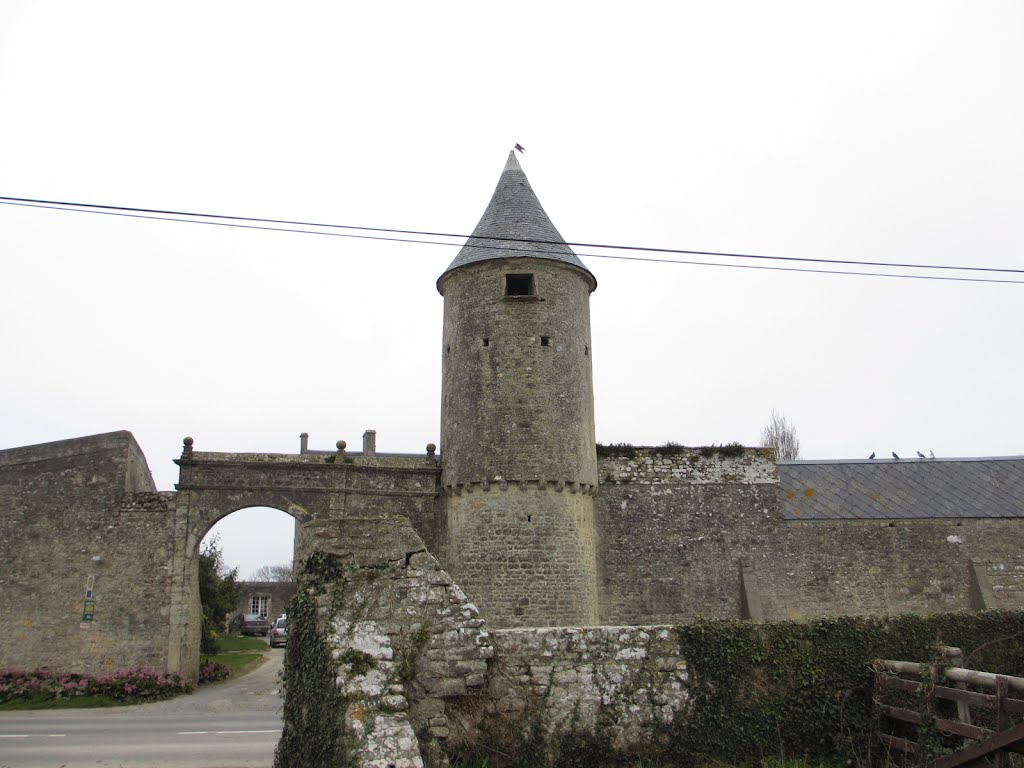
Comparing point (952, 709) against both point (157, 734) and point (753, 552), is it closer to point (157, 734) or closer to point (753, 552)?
point (157, 734)

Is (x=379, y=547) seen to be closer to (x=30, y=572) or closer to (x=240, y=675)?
(x=30, y=572)

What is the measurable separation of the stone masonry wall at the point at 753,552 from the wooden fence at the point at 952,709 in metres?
11.2

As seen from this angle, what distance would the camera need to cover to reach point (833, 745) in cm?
832

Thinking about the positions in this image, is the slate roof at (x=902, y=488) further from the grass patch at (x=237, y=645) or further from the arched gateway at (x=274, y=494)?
the grass patch at (x=237, y=645)

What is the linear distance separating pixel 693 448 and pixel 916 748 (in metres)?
13.1

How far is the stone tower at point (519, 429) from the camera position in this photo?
17750 millimetres

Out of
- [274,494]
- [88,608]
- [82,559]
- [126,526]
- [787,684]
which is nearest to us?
[787,684]

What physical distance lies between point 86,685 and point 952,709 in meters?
17.2

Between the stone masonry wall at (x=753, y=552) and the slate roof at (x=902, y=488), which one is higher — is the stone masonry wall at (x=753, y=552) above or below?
below

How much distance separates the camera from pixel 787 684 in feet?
27.8

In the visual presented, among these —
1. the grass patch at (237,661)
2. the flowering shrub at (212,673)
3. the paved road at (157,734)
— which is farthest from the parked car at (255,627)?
the paved road at (157,734)

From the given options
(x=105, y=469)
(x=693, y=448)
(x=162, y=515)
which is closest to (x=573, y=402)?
(x=693, y=448)

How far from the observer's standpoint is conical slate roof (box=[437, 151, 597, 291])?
19.6 m

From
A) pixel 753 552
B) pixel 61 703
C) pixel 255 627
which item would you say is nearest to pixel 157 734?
pixel 61 703
